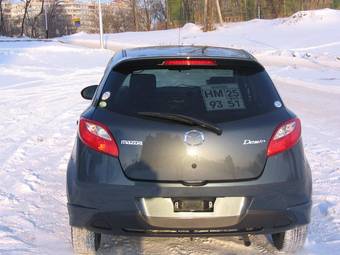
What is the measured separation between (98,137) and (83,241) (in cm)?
85

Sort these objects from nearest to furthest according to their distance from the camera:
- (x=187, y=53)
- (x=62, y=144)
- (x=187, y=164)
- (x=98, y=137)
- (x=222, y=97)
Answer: (x=187, y=164)
(x=98, y=137)
(x=222, y=97)
(x=187, y=53)
(x=62, y=144)

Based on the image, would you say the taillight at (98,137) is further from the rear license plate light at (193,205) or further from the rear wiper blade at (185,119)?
the rear license plate light at (193,205)

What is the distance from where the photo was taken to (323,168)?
21.5 ft

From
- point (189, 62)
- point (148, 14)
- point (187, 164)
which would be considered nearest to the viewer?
point (187, 164)

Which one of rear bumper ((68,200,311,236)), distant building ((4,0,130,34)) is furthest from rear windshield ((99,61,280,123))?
distant building ((4,0,130,34))

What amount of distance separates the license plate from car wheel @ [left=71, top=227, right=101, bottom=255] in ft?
2.57

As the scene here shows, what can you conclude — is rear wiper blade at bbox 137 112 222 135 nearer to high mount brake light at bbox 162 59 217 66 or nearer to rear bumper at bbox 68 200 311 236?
high mount brake light at bbox 162 59 217 66

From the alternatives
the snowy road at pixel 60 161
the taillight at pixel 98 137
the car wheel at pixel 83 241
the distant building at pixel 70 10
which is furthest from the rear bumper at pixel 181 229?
the distant building at pixel 70 10

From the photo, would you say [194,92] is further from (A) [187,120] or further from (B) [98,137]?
(B) [98,137]

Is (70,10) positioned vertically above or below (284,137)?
below

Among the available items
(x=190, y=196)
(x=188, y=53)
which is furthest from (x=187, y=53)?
(x=190, y=196)

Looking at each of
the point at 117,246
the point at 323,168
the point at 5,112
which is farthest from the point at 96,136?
the point at 5,112

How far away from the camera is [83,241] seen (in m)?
3.95

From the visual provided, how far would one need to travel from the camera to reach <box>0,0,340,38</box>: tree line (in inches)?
2071
